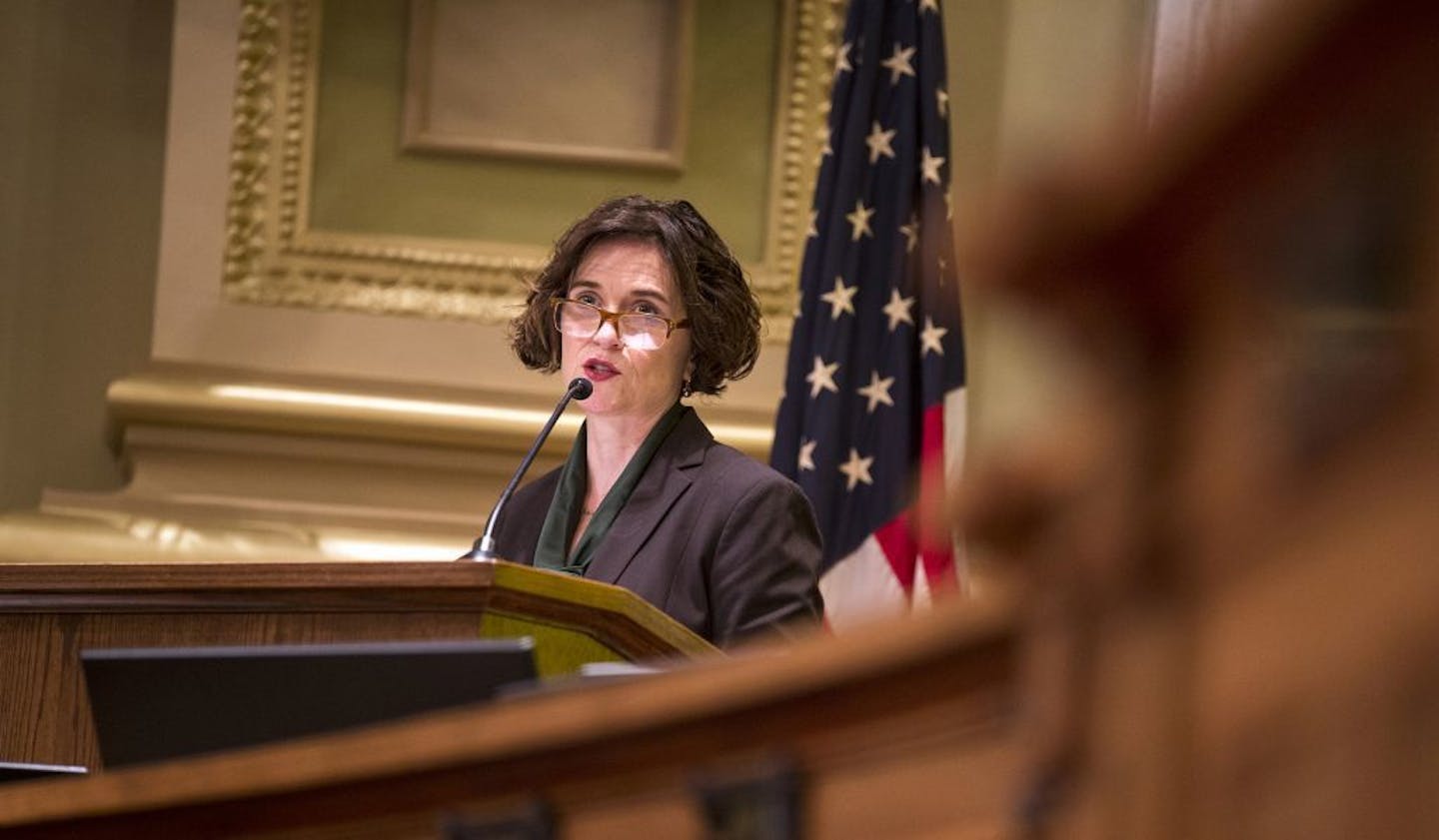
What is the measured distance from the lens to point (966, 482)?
32.4 inches

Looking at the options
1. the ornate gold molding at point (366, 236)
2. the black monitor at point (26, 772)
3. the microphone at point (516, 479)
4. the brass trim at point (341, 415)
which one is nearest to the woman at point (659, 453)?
the microphone at point (516, 479)

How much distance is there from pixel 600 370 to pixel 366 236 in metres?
2.11

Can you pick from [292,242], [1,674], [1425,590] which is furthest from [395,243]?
[1425,590]

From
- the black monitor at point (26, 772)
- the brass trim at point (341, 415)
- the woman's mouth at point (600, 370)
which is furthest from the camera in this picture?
the brass trim at point (341, 415)

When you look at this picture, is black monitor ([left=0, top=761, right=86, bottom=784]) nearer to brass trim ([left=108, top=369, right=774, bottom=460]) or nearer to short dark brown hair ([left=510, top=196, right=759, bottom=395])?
short dark brown hair ([left=510, top=196, right=759, bottom=395])

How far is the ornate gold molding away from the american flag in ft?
1.23

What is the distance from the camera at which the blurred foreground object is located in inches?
27.8

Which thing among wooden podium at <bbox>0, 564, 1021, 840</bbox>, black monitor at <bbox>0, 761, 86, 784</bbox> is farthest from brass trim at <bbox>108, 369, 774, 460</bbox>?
wooden podium at <bbox>0, 564, 1021, 840</bbox>

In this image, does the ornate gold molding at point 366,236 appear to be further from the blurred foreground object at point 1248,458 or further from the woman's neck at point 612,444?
the blurred foreground object at point 1248,458

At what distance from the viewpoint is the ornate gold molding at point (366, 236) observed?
17.5 feet

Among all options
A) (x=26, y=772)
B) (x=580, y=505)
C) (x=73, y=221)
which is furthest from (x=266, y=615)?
(x=73, y=221)

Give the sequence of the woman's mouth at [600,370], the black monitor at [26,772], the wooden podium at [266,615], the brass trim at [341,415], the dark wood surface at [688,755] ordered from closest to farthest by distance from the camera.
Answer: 1. the dark wood surface at [688,755]
2. the black monitor at [26,772]
3. the wooden podium at [266,615]
4. the woman's mouth at [600,370]
5. the brass trim at [341,415]

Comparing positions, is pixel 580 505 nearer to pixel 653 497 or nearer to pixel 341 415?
pixel 653 497

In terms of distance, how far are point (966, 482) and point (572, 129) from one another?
4720mm
